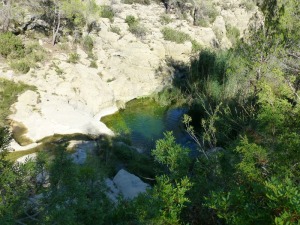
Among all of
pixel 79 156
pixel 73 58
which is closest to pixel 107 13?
pixel 73 58

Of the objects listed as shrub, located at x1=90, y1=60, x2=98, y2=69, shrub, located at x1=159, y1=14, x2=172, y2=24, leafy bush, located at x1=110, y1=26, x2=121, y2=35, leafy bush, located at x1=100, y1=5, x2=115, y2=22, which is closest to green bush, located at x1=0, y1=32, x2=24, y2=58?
shrub, located at x1=90, y1=60, x2=98, y2=69

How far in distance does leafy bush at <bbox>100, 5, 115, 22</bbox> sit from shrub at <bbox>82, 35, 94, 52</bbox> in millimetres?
4675

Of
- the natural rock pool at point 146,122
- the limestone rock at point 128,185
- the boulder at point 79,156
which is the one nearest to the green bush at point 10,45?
the natural rock pool at point 146,122

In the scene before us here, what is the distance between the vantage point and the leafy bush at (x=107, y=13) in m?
29.4

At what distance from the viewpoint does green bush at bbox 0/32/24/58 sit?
2038 centimetres

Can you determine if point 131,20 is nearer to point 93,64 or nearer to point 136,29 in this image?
point 136,29

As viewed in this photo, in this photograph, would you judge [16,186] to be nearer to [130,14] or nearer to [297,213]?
[297,213]

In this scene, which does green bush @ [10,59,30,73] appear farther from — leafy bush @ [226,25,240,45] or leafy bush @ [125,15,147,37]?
leafy bush @ [226,25,240,45]

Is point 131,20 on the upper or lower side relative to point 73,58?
upper

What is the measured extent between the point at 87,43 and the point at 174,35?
8859mm

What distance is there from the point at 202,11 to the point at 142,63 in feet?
46.9

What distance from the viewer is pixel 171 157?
19.4 feet

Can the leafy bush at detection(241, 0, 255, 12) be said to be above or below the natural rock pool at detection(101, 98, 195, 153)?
above

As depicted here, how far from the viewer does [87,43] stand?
25.5 meters
